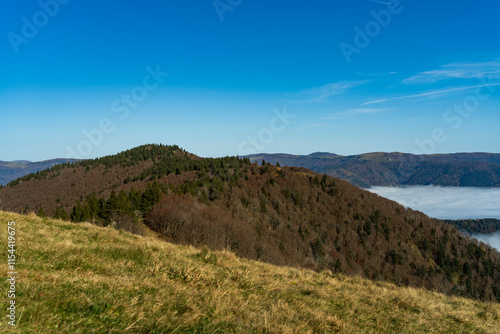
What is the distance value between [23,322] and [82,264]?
3.47m

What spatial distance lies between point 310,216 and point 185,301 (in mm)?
109781

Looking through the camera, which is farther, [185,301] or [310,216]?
[310,216]

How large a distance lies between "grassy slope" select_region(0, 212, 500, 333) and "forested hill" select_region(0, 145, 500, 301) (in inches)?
1804

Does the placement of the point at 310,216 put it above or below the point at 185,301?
below

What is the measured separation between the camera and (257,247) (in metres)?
55.2

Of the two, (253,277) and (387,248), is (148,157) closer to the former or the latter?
(387,248)

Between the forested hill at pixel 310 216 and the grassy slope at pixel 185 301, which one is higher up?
the grassy slope at pixel 185 301

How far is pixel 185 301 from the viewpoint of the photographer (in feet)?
15.8

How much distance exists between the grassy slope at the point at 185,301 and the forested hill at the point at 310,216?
45814 mm

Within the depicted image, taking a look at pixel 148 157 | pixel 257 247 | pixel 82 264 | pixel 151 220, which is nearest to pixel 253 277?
pixel 82 264

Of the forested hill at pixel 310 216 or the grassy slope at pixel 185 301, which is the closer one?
the grassy slope at pixel 185 301

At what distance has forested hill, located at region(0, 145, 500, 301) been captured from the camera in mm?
79750

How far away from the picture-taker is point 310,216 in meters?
110

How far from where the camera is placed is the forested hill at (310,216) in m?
79.8
